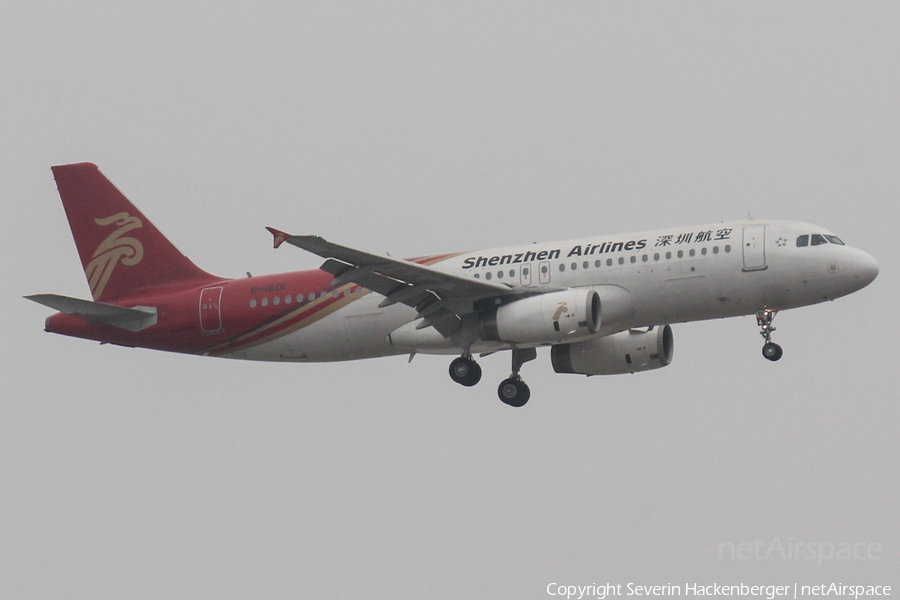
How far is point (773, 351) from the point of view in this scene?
37.0 meters

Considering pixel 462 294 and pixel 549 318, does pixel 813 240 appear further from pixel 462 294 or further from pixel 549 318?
pixel 462 294

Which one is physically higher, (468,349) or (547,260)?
(547,260)

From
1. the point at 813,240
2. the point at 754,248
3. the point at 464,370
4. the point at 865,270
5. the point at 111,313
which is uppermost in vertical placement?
the point at 813,240

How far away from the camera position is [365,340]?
4000 cm

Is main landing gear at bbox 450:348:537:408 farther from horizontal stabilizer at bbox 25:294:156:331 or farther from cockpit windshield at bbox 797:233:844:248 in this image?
horizontal stabilizer at bbox 25:294:156:331

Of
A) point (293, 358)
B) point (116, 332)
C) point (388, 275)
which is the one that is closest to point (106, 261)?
point (116, 332)

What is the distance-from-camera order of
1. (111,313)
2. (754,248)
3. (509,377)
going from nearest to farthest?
(754,248) < (509,377) < (111,313)

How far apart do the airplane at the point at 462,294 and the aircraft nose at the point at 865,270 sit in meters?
0.04

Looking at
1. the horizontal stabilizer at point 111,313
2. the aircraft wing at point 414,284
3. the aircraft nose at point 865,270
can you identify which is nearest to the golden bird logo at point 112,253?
the horizontal stabilizer at point 111,313

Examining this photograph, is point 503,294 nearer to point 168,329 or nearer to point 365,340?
point 365,340

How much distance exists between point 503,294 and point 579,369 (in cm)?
588

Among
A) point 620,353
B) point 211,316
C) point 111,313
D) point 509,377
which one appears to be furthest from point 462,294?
point 111,313

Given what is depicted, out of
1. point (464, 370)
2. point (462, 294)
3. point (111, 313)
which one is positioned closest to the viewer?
point (462, 294)

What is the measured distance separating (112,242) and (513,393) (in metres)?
13.9
